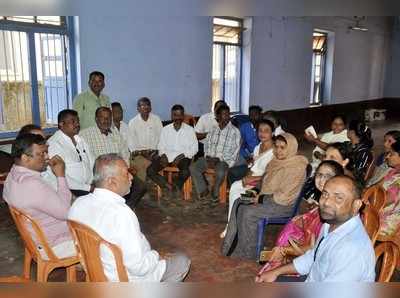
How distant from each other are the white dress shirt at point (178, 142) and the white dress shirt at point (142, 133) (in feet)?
0.80

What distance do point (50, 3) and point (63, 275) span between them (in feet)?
9.42

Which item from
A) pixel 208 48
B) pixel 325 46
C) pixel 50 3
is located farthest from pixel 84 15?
pixel 325 46

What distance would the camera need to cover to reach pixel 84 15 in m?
0.36

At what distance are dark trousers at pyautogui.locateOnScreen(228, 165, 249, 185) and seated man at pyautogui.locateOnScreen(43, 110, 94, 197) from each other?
5.46 feet

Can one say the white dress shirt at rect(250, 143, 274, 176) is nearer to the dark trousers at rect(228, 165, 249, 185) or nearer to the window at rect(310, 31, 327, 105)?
the dark trousers at rect(228, 165, 249, 185)

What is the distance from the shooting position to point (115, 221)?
1.77 metres

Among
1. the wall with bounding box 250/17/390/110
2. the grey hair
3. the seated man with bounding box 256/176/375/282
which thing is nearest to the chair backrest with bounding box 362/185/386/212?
the seated man with bounding box 256/176/375/282

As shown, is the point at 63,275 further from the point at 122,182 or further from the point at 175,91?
the point at 175,91

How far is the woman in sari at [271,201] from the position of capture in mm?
3006

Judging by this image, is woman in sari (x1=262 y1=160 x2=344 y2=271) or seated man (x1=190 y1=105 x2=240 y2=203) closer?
woman in sari (x1=262 y1=160 x2=344 y2=271)

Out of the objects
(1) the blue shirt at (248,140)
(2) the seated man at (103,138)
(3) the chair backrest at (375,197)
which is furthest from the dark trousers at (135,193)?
(3) the chair backrest at (375,197)

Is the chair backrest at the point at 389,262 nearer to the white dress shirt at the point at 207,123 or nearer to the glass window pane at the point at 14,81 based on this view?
the white dress shirt at the point at 207,123

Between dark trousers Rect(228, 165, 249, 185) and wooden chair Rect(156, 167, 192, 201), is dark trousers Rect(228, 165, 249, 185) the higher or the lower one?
the higher one

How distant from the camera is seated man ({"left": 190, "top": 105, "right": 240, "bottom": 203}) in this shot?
179 inches
